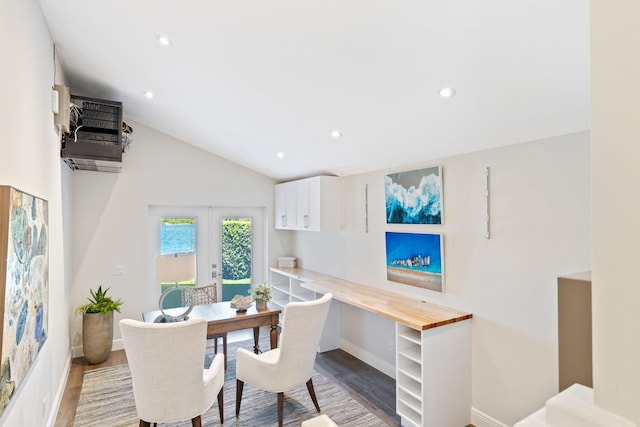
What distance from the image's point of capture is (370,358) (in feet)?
13.4

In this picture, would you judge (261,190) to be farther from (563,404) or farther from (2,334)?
(563,404)

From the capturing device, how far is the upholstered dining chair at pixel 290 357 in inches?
108

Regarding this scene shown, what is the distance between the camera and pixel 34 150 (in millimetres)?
2211

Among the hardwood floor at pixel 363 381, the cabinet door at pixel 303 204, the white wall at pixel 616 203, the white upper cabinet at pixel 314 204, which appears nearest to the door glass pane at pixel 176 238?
the white upper cabinet at pixel 314 204

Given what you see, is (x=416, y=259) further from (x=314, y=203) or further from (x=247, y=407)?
(x=247, y=407)

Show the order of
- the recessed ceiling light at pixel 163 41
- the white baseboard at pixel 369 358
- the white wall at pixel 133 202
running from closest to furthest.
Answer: the recessed ceiling light at pixel 163 41
the white baseboard at pixel 369 358
the white wall at pixel 133 202

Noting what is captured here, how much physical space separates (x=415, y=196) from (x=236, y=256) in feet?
10.6

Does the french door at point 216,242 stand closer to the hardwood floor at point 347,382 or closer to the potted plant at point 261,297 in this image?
the hardwood floor at point 347,382

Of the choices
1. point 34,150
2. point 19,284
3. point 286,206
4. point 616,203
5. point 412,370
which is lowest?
point 412,370

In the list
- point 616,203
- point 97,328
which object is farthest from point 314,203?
point 616,203

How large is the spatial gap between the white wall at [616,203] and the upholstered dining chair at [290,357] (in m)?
2.28

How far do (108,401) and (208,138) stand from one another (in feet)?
10.2

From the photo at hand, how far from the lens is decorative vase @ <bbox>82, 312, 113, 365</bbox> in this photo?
4043mm

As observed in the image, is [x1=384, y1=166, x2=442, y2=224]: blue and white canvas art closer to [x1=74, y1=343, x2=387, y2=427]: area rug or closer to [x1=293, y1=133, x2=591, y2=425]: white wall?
[x1=293, y1=133, x2=591, y2=425]: white wall
